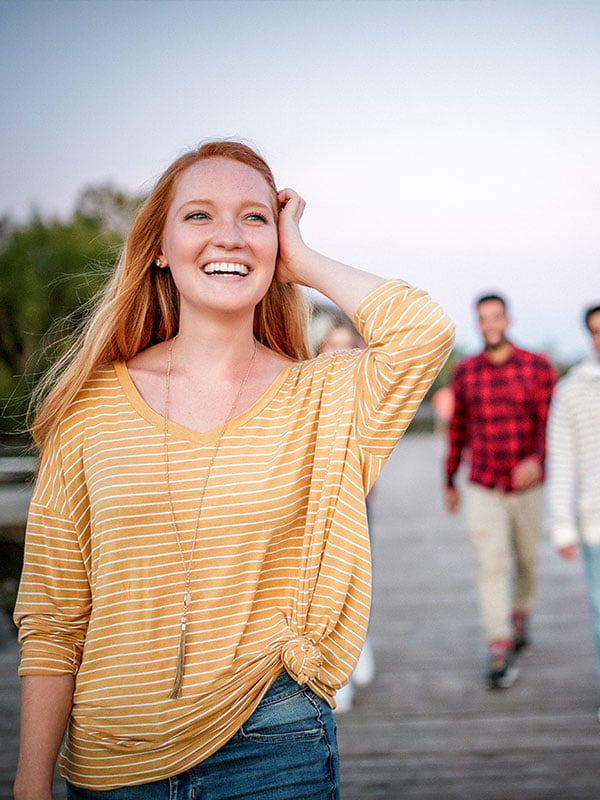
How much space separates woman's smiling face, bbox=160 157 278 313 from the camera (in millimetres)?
1647

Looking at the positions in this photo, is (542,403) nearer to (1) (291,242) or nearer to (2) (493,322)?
(2) (493,322)

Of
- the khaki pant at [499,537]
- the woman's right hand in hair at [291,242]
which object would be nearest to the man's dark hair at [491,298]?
the khaki pant at [499,537]

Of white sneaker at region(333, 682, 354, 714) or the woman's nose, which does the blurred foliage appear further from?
the woman's nose

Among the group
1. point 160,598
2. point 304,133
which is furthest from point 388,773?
point 304,133

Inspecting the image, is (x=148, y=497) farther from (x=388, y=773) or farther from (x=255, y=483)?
(x=388, y=773)

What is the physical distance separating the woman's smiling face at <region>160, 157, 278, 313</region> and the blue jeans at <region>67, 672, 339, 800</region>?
2.50 feet

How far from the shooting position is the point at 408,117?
7094 millimetres

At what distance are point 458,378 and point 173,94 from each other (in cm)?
406

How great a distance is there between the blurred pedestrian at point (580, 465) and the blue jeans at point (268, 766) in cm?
267

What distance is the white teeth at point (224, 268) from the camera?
1.65 meters

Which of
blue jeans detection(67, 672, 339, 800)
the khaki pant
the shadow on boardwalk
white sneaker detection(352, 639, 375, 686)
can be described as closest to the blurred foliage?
the shadow on boardwalk

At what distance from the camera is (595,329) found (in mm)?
4105

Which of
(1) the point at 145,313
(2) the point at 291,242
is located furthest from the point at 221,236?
(1) the point at 145,313

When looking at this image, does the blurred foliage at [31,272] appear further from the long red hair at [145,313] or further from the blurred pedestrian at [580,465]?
the long red hair at [145,313]
